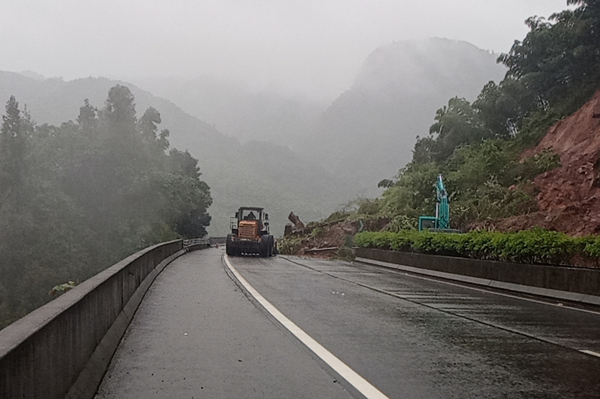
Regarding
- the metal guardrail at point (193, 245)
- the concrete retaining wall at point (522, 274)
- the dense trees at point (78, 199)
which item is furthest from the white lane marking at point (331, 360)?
the dense trees at point (78, 199)

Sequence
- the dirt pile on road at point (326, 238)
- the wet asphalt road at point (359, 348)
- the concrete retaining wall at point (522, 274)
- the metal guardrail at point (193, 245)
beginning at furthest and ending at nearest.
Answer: the dirt pile on road at point (326, 238)
the metal guardrail at point (193, 245)
the concrete retaining wall at point (522, 274)
the wet asphalt road at point (359, 348)

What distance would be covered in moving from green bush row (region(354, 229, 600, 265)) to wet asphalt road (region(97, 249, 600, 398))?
7.70ft

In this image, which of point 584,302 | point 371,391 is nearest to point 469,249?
point 584,302

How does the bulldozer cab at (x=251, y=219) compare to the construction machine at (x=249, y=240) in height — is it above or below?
above

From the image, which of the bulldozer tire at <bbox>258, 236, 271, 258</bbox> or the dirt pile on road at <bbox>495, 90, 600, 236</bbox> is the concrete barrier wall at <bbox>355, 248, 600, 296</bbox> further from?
the bulldozer tire at <bbox>258, 236, 271, 258</bbox>

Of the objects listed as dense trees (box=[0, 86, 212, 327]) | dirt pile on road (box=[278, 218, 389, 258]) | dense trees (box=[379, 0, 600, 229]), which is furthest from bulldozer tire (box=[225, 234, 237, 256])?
dense trees (box=[0, 86, 212, 327])

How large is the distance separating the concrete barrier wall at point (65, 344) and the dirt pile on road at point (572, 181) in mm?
30119

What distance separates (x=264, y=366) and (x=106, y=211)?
7611 centimetres

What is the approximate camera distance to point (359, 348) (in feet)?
29.3

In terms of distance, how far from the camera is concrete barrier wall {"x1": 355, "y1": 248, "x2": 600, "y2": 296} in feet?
51.4

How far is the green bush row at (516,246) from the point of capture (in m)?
16.9

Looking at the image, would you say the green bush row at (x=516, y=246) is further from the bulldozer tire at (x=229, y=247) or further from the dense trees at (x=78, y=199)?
the dense trees at (x=78, y=199)

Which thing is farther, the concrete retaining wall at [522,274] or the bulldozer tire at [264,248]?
the bulldozer tire at [264,248]

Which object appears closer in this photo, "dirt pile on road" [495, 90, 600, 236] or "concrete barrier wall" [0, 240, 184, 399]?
"concrete barrier wall" [0, 240, 184, 399]
